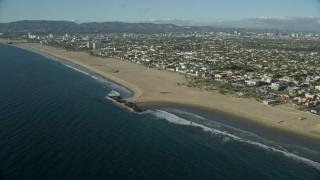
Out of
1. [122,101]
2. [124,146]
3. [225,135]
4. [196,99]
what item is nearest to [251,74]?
[196,99]

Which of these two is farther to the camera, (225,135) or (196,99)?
(196,99)

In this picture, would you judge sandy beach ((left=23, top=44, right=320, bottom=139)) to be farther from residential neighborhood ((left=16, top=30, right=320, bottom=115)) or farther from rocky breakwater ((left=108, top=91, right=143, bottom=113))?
residential neighborhood ((left=16, top=30, right=320, bottom=115))

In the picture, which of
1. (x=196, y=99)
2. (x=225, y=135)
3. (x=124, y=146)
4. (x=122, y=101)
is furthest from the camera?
(x=196, y=99)

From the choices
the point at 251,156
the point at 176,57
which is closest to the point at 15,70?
the point at 176,57

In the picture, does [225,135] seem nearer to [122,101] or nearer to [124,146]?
[124,146]

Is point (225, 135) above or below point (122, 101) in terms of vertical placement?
below

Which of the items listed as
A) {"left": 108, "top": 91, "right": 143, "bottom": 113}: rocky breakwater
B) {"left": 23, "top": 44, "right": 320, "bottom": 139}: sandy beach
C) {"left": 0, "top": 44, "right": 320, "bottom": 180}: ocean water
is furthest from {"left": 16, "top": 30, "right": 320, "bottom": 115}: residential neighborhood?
{"left": 0, "top": 44, "right": 320, "bottom": 180}: ocean water
